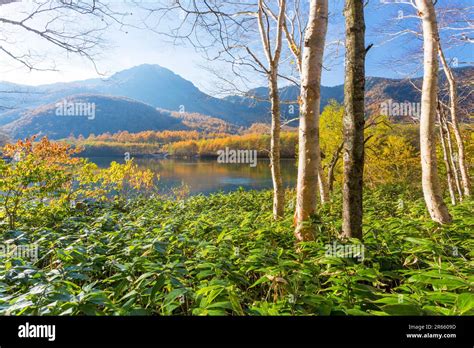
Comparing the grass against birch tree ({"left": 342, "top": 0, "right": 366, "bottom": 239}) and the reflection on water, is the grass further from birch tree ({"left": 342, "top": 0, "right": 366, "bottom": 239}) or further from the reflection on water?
the reflection on water

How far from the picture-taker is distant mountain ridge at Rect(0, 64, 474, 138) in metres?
5.92

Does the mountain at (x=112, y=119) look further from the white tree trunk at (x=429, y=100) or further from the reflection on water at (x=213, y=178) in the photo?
the white tree trunk at (x=429, y=100)

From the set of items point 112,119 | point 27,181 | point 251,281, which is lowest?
point 251,281

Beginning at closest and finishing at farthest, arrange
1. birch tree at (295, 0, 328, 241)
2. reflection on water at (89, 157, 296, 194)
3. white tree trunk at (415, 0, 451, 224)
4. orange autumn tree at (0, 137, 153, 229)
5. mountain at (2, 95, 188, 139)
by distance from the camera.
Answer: birch tree at (295, 0, 328, 241), white tree trunk at (415, 0, 451, 224), orange autumn tree at (0, 137, 153, 229), reflection on water at (89, 157, 296, 194), mountain at (2, 95, 188, 139)

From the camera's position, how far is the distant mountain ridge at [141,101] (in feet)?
19.4

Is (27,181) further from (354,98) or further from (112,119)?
(112,119)

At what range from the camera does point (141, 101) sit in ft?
376

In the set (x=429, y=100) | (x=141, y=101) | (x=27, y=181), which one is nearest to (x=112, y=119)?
(x=141, y=101)

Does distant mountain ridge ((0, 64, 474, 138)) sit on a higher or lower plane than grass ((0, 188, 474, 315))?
higher

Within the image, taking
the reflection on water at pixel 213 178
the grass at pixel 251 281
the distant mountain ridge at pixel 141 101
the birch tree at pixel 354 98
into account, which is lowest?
the reflection on water at pixel 213 178

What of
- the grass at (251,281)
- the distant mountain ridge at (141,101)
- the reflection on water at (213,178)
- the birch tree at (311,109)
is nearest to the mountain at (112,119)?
the distant mountain ridge at (141,101)

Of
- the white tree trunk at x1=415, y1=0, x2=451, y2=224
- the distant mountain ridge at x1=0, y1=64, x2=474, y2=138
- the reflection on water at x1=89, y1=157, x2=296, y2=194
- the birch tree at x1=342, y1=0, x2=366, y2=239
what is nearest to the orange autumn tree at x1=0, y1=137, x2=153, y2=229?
the distant mountain ridge at x1=0, y1=64, x2=474, y2=138

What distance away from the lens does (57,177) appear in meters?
5.71
